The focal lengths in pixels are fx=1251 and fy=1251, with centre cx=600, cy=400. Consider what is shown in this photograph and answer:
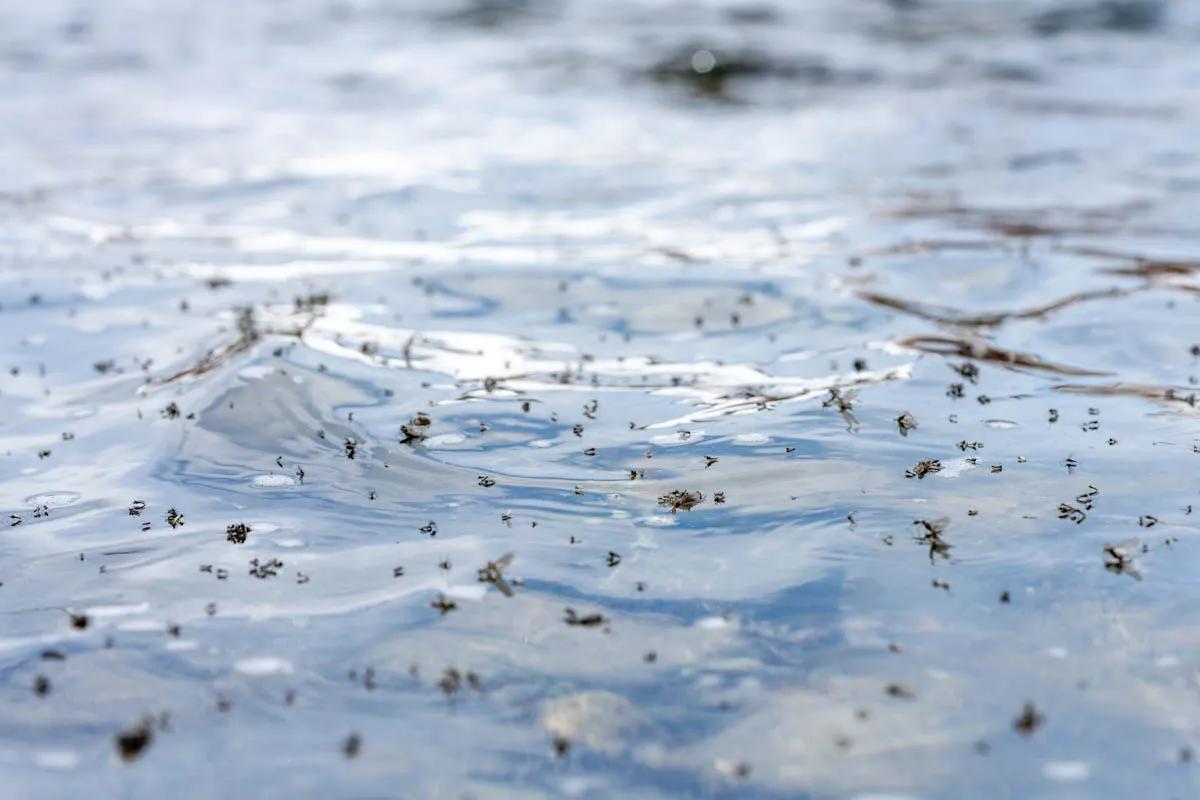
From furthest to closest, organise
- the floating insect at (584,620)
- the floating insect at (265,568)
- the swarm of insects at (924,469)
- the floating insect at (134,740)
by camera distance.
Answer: the swarm of insects at (924,469) < the floating insect at (265,568) < the floating insect at (584,620) < the floating insect at (134,740)

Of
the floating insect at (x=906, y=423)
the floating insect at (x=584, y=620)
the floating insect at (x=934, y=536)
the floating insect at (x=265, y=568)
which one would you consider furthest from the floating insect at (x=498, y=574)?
the floating insect at (x=906, y=423)

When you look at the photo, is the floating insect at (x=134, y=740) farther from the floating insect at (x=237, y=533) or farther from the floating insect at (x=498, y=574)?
the floating insect at (x=498, y=574)

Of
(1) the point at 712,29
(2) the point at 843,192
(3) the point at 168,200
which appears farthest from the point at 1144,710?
(1) the point at 712,29

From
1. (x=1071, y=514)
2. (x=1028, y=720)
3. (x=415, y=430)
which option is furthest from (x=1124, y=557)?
(x=415, y=430)

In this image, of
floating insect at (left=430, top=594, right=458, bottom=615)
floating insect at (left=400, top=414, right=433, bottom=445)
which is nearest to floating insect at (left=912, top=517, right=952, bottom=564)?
floating insect at (left=430, top=594, right=458, bottom=615)

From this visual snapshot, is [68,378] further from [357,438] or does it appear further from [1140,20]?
[1140,20]
